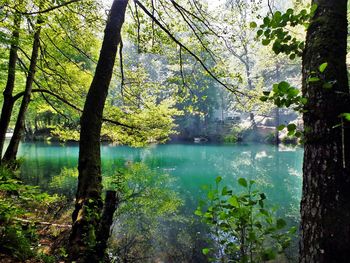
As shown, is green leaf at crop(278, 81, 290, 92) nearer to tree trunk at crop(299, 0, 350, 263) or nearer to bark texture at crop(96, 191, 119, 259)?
tree trunk at crop(299, 0, 350, 263)

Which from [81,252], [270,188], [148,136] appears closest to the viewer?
[81,252]

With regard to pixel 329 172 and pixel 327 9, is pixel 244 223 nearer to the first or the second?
pixel 329 172

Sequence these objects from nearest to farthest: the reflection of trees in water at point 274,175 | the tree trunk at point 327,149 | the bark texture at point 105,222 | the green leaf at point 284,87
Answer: the green leaf at point 284,87
the tree trunk at point 327,149
the bark texture at point 105,222
the reflection of trees in water at point 274,175

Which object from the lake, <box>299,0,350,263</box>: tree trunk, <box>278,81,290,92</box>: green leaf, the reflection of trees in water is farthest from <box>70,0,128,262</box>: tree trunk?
the reflection of trees in water

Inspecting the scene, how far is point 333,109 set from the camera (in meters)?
1.60

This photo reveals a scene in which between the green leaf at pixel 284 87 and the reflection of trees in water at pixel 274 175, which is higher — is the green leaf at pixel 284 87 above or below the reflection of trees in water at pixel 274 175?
above

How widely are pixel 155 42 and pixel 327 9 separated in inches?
182

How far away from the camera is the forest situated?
1627mm

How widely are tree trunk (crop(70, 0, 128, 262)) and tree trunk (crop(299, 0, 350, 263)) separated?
2750mm

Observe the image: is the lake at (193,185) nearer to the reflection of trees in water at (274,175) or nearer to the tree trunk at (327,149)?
the reflection of trees in water at (274,175)

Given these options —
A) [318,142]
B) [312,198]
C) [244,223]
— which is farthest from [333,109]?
[244,223]

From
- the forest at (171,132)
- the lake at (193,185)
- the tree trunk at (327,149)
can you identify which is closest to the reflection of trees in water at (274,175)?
the lake at (193,185)

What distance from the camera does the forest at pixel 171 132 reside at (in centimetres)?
163

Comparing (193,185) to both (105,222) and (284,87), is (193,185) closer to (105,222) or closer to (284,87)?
(105,222)
